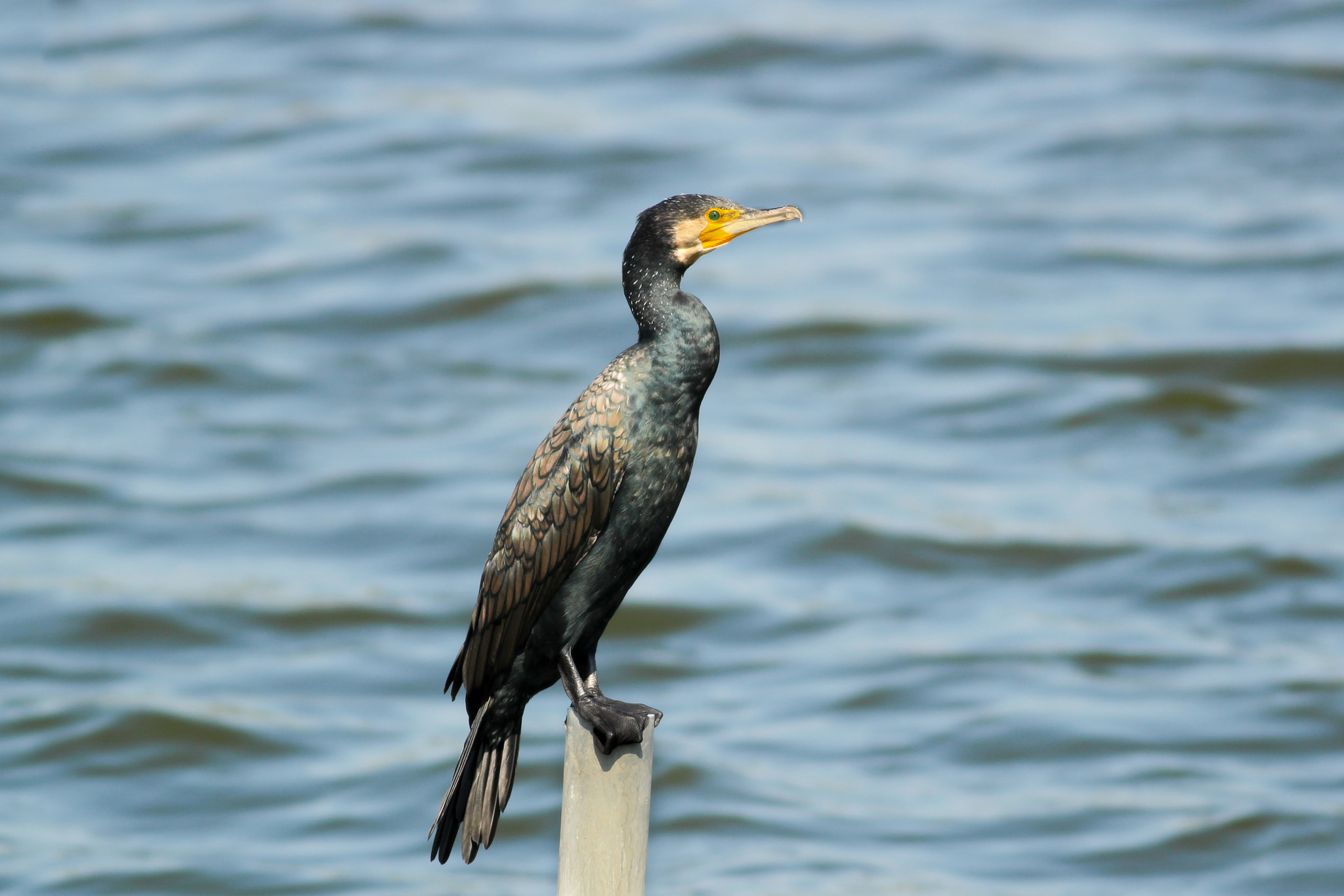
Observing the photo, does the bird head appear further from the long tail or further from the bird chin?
the long tail

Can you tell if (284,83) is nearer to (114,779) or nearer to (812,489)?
(812,489)

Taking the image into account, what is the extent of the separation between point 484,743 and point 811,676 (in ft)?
31.6

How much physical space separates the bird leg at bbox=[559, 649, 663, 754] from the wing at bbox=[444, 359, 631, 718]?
0.19m

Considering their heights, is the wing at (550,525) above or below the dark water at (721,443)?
below

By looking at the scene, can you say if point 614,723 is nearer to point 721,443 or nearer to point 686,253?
point 686,253

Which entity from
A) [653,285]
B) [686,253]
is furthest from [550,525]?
[686,253]

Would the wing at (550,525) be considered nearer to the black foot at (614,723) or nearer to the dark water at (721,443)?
the black foot at (614,723)

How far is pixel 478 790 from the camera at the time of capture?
5.27 m

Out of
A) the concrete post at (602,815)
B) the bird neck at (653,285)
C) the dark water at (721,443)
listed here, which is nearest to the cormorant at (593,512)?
the bird neck at (653,285)

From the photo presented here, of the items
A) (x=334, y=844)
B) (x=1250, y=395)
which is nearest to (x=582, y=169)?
(x=1250, y=395)

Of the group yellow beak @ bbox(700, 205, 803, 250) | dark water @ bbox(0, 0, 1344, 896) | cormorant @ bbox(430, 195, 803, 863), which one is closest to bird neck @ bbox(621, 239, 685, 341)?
cormorant @ bbox(430, 195, 803, 863)

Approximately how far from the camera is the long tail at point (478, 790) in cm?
525

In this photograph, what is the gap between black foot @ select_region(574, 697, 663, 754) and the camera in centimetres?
485

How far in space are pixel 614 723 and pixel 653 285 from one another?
4.11 feet
